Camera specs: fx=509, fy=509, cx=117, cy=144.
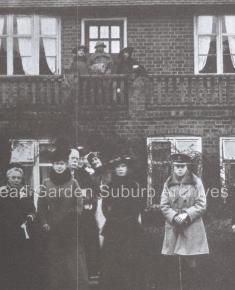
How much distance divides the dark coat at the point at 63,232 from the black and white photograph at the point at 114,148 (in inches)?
0.5

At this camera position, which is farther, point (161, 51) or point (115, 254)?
point (161, 51)

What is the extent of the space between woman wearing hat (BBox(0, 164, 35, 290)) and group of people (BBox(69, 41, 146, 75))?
6.00 ft

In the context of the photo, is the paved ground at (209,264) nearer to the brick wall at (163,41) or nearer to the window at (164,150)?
the window at (164,150)

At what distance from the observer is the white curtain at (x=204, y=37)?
7.39 metres

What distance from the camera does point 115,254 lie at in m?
6.82

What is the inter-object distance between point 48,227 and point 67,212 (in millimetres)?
325

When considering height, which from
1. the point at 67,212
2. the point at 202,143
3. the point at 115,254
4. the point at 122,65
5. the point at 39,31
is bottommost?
the point at 115,254

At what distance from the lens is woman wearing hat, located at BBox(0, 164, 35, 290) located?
6.76 m

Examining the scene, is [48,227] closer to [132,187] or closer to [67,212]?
[67,212]

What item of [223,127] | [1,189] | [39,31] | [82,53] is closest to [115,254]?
[1,189]

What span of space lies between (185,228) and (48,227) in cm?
182

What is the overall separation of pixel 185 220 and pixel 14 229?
7.54 feet

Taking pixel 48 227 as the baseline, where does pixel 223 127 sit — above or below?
above

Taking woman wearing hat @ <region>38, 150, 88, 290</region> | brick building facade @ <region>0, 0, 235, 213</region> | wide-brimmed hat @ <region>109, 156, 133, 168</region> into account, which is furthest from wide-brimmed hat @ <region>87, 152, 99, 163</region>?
woman wearing hat @ <region>38, 150, 88, 290</region>
